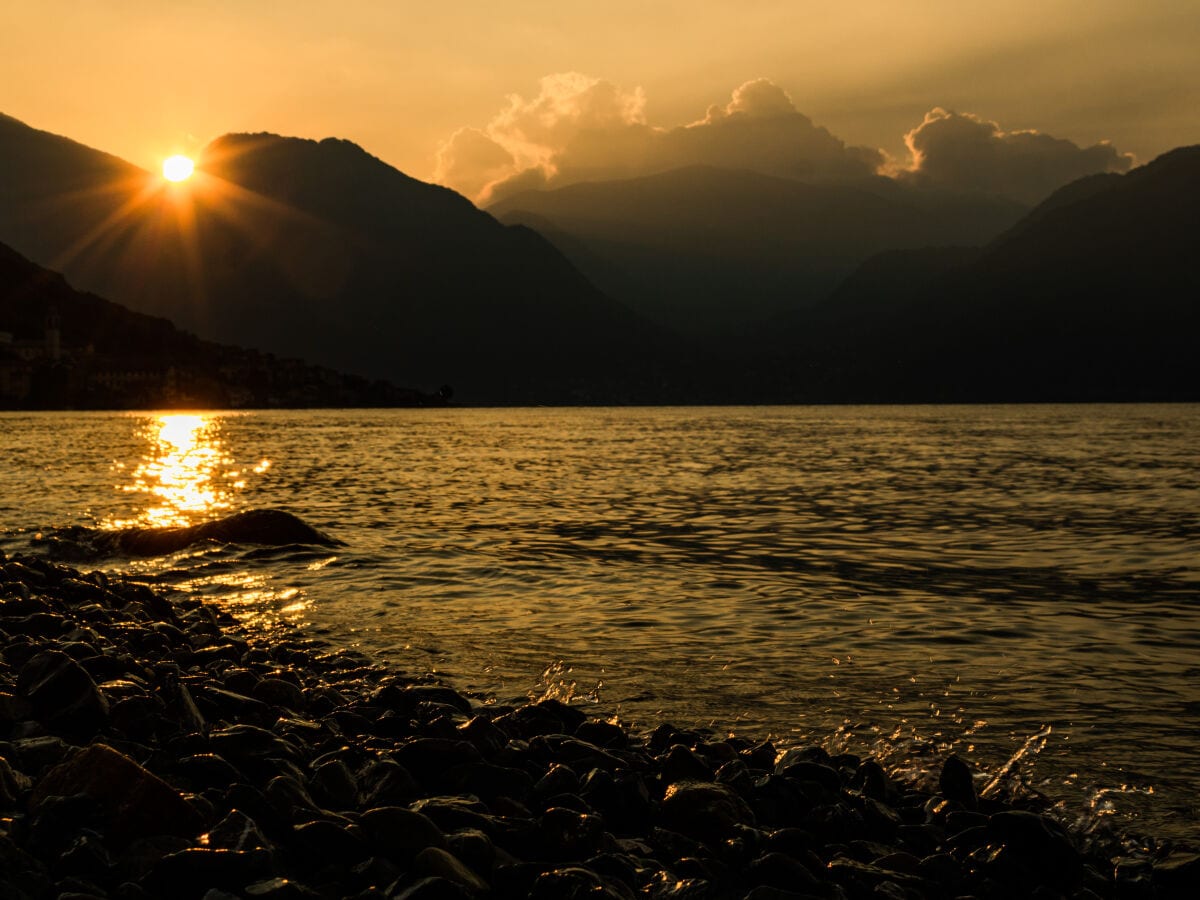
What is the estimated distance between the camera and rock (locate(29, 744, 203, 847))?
634 centimetres

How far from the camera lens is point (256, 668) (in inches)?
487

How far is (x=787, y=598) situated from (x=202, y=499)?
27691 mm

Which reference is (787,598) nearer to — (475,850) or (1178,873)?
(1178,873)

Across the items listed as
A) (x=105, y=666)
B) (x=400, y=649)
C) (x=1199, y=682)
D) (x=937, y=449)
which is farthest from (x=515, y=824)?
(x=937, y=449)

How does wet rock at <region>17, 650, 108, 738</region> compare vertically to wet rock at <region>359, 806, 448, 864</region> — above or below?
above

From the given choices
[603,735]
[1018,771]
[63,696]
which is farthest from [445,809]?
[1018,771]

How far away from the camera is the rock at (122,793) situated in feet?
20.8

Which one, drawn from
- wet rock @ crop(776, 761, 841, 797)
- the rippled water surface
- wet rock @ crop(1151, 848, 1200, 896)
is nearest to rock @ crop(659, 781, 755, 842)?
wet rock @ crop(776, 761, 841, 797)

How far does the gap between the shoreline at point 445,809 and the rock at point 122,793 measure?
0.01 meters

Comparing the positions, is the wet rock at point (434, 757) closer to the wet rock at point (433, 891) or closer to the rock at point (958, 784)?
the wet rock at point (433, 891)

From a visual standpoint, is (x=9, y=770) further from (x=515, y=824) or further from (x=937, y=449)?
(x=937, y=449)

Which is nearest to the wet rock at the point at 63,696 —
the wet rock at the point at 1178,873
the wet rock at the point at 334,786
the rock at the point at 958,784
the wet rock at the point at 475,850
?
the wet rock at the point at 334,786

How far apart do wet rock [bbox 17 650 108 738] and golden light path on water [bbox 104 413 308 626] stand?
7.08 meters

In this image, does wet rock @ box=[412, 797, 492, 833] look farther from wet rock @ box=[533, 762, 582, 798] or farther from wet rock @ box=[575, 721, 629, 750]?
wet rock @ box=[575, 721, 629, 750]
